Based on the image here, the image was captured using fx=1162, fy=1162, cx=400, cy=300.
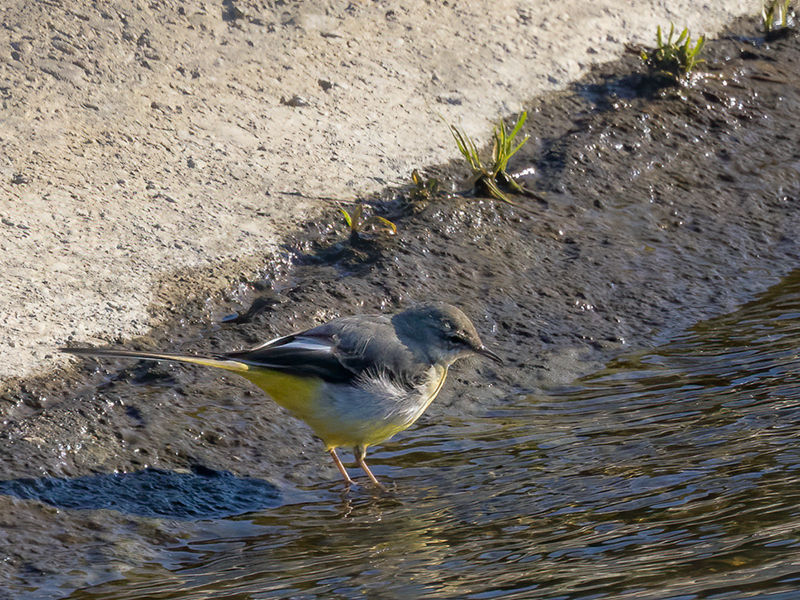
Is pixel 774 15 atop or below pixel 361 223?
atop

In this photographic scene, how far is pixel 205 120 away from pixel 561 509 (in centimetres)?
451

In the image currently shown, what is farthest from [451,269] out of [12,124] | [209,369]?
[12,124]

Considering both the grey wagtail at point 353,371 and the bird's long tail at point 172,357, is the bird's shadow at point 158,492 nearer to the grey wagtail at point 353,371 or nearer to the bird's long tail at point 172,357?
the grey wagtail at point 353,371

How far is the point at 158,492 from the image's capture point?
565 cm

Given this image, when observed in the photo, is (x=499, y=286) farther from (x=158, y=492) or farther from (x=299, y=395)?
(x=158, y=492)

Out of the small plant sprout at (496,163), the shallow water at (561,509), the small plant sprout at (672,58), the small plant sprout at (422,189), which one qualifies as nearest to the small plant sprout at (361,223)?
the small plant sprout at (422,189)

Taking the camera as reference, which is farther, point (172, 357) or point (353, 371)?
point (353, 371)

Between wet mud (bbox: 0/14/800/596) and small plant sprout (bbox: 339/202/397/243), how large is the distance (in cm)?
11

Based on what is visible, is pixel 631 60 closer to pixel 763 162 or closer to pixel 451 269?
pixel 763 162

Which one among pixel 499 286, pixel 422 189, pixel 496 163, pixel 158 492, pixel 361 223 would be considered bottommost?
pixel 158 492

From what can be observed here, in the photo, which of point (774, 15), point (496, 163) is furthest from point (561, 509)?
point (774, 15)

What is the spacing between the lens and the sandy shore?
7066 mm

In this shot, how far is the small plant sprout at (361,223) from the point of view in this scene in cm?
770

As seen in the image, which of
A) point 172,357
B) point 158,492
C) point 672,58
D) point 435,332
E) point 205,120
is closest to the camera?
point 172,357
